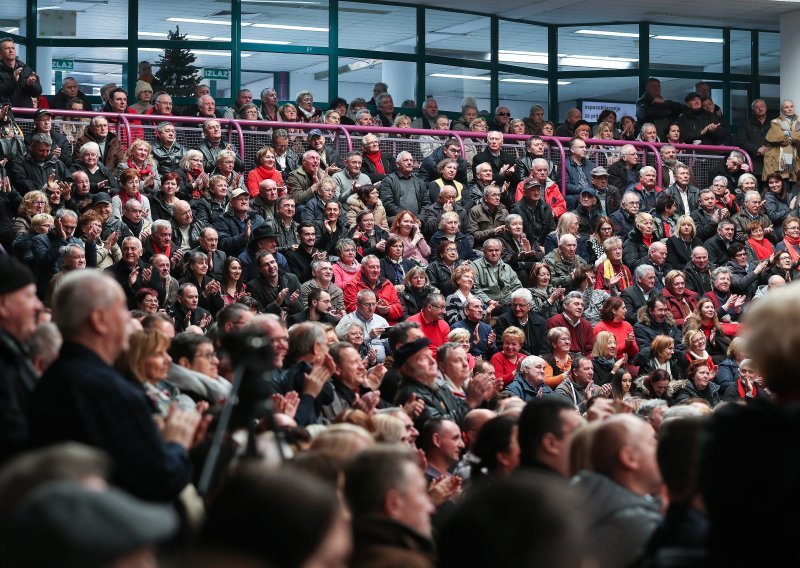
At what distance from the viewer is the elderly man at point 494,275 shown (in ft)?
44.5

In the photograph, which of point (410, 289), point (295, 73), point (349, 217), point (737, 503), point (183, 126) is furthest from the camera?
point (295, 73)

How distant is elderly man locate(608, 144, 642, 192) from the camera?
16.7 meters

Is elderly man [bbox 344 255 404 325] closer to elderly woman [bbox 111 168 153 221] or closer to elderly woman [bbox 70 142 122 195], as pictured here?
elderly woman [bbox 111 168 153 221]

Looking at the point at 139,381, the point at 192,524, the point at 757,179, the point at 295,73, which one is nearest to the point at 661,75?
the point at 757,179

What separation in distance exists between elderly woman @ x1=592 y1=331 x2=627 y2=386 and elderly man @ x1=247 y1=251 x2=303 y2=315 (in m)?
2.77

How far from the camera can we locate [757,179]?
60.6 ft

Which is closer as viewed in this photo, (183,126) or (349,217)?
(349,217)

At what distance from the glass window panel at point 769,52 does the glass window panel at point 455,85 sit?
4.67 m

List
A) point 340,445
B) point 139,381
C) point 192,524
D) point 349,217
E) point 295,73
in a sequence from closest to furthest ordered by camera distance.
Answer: point 192,524 → point 340,445 → point 139,381 → point 349,217 → point 295,73

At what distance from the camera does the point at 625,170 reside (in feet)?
55.4

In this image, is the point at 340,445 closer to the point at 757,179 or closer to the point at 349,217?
the point at 349,217

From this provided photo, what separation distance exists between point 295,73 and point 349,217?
→ 632cm

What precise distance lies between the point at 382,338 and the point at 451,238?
2.46 meters

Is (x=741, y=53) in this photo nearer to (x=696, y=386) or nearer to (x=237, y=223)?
(x=696, y=386)
